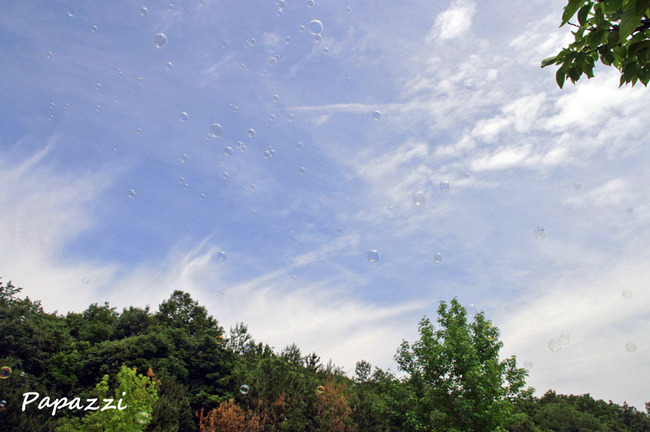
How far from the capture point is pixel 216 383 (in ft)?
112

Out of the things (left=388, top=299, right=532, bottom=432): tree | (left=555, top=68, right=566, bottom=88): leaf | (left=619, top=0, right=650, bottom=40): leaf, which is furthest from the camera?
(left=388, top=299, right=532, bottom=432): tree

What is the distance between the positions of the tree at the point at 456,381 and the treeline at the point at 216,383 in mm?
56

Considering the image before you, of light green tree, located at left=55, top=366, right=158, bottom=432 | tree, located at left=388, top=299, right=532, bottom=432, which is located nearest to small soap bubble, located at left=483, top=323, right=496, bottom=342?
tree, located at left=388, top=299, right=532, bottom=432

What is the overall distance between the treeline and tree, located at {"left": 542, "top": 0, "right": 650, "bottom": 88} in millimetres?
18116

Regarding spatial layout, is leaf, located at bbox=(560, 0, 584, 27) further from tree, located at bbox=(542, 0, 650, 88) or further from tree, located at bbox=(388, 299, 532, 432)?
tree, located at bbox=(388, 299, 532, 432)

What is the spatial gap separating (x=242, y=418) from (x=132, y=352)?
13.4 m

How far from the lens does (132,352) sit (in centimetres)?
3309

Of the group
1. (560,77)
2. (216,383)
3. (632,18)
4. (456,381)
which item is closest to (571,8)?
(632,18)

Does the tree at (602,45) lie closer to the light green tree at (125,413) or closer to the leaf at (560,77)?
the leaf at (560,77)

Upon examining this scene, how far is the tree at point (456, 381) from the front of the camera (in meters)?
18.7

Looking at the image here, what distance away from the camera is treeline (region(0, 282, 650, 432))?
19.7 m

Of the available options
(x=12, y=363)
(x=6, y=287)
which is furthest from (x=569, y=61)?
(x=6, y=287)

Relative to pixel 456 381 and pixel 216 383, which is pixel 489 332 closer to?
pixel 456 381

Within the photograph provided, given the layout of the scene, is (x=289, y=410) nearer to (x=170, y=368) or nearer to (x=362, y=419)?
(x=362, y=419)
